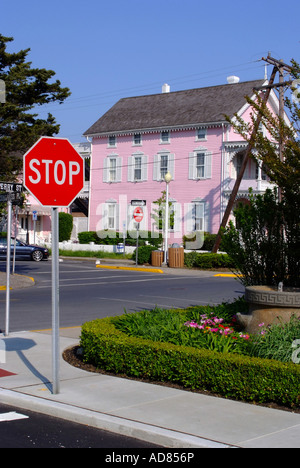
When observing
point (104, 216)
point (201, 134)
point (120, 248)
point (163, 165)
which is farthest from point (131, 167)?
point (120, 248)

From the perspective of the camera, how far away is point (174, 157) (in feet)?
143

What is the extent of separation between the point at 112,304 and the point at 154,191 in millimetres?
27812

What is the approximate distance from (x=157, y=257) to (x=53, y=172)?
26.1 meters

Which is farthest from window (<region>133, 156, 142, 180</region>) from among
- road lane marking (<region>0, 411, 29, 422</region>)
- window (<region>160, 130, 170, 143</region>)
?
road lane marking (<region>0, 411, 29, 422</region>)

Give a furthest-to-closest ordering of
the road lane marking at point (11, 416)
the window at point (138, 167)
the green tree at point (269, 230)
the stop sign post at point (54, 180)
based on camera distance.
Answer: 1. the window at point (138, 167)
2. the green tree at point (269, 230)
3. the stop sign post at point (54, 180)
4. the road lane marking at point (11, 416)

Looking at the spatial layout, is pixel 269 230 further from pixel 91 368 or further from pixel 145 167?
pixel 145 167

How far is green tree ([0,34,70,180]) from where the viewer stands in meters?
22.6

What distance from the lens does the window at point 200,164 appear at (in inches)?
1640

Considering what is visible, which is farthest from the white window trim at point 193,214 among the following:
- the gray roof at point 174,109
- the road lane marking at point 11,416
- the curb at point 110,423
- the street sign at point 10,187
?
the road lane marking at point 11,416

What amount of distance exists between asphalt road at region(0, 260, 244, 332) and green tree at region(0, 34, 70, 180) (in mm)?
5035

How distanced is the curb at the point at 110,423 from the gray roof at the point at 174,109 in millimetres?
34341

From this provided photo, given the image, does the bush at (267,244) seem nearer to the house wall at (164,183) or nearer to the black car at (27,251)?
the black car at (27,251)
